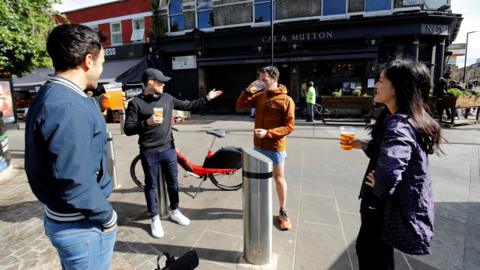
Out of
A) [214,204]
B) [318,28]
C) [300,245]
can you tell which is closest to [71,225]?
[300,245]

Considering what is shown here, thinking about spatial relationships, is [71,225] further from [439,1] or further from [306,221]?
[439,1]

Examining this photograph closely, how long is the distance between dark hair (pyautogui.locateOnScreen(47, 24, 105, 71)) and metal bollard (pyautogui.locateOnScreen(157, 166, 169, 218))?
2276 mm

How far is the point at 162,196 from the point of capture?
3.69 metres

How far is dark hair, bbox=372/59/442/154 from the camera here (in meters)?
1.69

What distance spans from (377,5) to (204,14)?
29.1 feet

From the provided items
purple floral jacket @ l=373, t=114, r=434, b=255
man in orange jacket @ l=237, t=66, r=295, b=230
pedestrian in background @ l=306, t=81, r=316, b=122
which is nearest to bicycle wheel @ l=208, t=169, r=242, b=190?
man in orange jacket @ l=237, t=66, r=295, b=230

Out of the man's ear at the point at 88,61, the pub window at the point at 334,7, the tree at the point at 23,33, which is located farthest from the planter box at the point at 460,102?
the tree at the point at 23,33

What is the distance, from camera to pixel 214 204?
416 cm

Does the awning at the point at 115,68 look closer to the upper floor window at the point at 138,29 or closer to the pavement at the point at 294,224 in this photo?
the upper floor window at the point at 138,29

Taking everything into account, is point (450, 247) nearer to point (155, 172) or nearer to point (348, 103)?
point (155, 172)

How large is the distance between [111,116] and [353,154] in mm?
12100

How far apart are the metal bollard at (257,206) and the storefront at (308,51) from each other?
1142 cm

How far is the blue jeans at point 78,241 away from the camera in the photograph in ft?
4.89

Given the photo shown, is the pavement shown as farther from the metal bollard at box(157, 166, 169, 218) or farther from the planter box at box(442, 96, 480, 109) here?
the planter box at box(442, 96, 480, 109)
